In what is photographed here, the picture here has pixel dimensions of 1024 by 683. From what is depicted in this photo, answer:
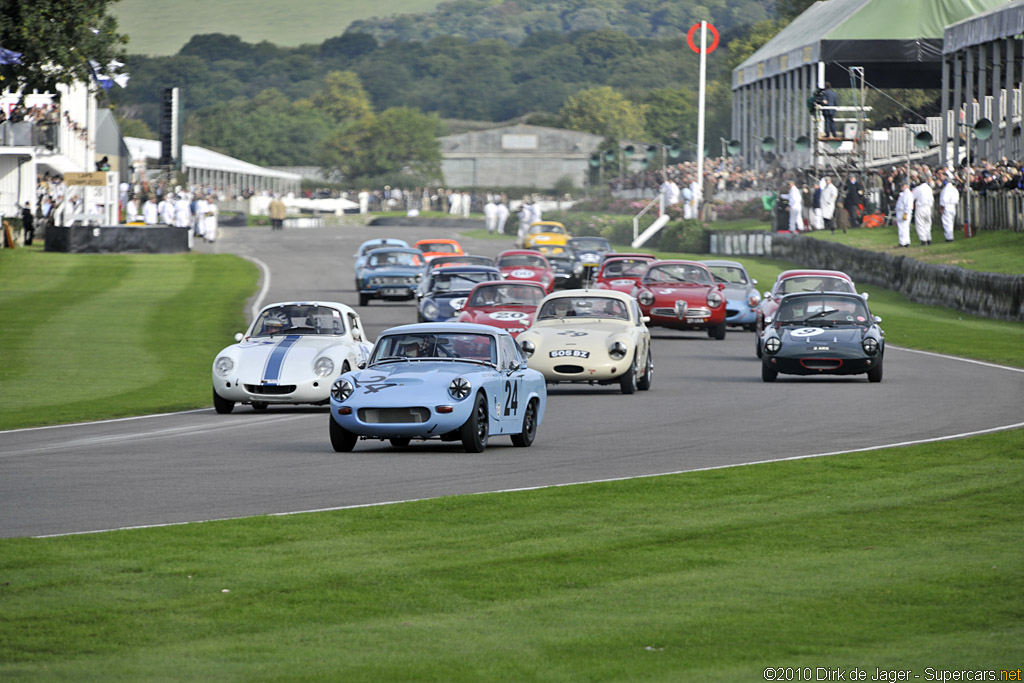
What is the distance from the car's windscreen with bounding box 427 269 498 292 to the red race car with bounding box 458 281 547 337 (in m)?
4.82

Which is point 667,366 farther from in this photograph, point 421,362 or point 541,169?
point 541,169

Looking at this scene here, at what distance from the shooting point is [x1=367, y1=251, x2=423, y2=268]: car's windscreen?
38500 millimetres

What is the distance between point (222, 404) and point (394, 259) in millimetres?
20084

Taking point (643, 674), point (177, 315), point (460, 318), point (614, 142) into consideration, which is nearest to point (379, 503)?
point (643, 674)

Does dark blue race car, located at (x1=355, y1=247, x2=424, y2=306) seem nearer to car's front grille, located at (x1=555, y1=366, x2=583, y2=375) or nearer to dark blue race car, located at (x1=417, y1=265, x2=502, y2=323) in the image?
dark blue race car, located at (x1=417, y1=265, x2=502, y2=323)

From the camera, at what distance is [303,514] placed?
10742mm

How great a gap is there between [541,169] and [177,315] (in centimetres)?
12726

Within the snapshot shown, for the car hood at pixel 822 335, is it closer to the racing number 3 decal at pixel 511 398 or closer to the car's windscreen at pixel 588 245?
the racing number 3 decal at pixel 511 398

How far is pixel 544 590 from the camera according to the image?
8.38 metres

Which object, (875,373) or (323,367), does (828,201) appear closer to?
(875,373)

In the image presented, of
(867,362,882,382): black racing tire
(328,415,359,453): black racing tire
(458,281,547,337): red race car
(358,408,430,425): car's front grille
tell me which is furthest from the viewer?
(458,281,547,337): red race car

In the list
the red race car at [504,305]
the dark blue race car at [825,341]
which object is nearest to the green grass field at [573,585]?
the dark blue race car at [825,341]

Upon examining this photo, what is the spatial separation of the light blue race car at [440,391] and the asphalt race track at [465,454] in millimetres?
252

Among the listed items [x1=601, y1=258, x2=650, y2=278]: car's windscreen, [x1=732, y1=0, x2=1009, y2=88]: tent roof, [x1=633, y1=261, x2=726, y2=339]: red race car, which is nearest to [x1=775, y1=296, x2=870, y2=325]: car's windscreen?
[x1=633, y1=261, x2=726, y2=339]: red race car
